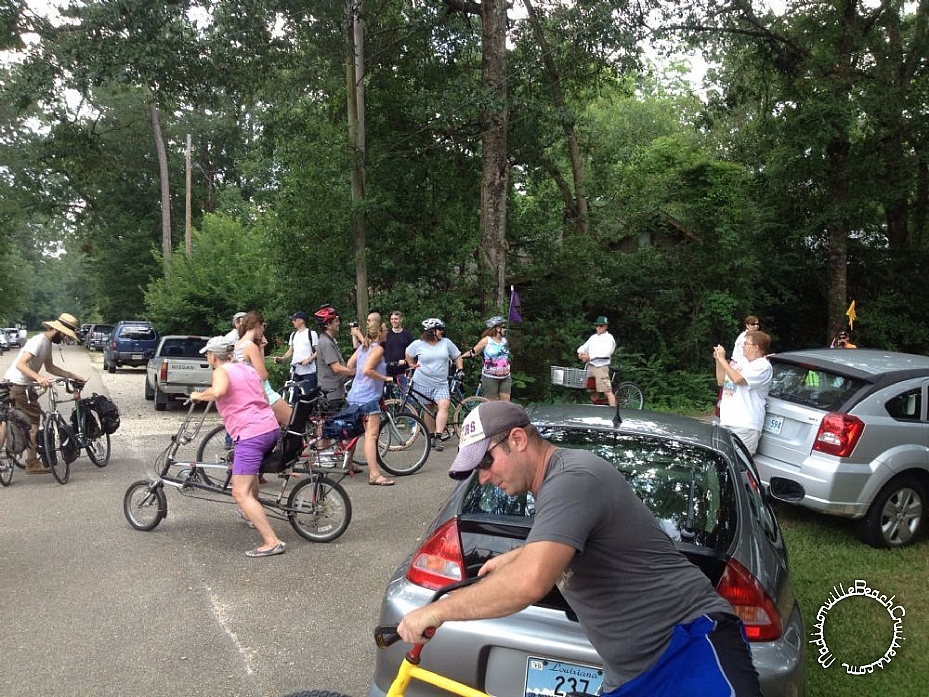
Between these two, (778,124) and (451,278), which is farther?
(778,124)

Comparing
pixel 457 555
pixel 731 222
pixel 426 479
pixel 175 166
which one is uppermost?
pixel 175 166

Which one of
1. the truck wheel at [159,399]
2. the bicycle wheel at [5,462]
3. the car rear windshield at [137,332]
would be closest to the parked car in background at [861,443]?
the bicycle wheel at [5,462]

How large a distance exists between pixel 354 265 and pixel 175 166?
3229 cm

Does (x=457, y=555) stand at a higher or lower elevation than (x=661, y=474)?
lower

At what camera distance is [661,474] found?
3.50m

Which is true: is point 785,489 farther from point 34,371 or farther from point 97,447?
point 97,447

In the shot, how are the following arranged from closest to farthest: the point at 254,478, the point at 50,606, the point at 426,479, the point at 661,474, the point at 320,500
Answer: the point at 661,474 < the point at 50,606 < the point at 254,478 < the point at 320,500 < the point at 426,479

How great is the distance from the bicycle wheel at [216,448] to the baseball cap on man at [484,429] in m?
4.80

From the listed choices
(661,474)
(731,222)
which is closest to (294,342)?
(661,474)

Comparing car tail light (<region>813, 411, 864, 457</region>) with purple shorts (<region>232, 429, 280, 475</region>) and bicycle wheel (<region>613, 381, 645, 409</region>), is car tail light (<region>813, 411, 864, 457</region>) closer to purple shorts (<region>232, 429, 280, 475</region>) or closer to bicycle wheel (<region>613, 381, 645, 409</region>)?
purple shorts (<region>232, 429, 280, 475</region>)

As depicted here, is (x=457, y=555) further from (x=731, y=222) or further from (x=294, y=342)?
(x=731, y=222)

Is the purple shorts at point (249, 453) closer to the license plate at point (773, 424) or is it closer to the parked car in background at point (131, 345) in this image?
the license plate at point (773, 424)

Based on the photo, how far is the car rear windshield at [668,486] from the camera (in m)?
3.15

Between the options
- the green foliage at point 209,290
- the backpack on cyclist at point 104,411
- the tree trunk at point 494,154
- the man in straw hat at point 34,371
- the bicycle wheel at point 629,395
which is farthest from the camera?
the green foliage at point 209,290
